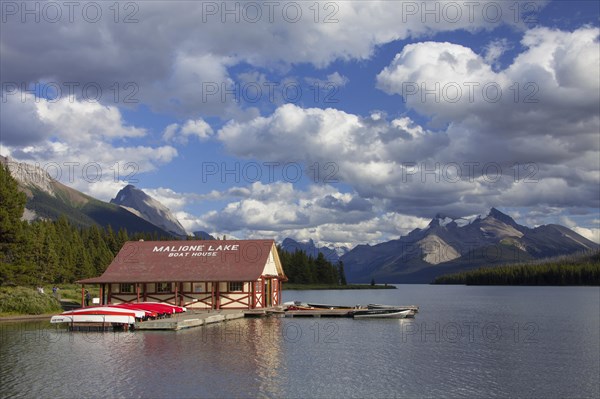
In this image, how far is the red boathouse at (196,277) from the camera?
59.8 meters

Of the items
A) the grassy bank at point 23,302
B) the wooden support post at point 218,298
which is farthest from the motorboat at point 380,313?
the grassy bank at point 23,302

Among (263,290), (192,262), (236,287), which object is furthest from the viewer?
(263,290)

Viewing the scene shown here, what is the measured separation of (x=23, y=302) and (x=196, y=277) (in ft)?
53.2

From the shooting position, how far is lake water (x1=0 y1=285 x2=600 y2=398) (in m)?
25.7

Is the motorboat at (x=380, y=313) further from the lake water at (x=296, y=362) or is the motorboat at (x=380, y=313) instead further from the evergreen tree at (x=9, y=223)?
the evergreen tree at (x=9, y=223)

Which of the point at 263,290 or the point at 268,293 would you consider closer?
the point at 263,290

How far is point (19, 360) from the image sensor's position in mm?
31266

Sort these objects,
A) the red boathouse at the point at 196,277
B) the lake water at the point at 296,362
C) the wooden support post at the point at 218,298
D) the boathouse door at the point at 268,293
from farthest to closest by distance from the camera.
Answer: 1. the boathouse door at the point at 268,293
2. the wooden support post at the point at 218,298
3. the red boathouse at the point at 196,277
4. the lake water at the point at 296,362

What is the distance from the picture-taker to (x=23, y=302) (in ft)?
177

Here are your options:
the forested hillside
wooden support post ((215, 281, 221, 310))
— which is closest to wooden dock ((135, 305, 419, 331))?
wooden support post ((215, 281, 221, 310))

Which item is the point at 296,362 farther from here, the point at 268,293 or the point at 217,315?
the point at 268,293

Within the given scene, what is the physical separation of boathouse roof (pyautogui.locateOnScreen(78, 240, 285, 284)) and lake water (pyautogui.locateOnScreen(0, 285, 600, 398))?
32.1 ft

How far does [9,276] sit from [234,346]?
30.8m

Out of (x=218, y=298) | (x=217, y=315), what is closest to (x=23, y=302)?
(x=217, y=315)
